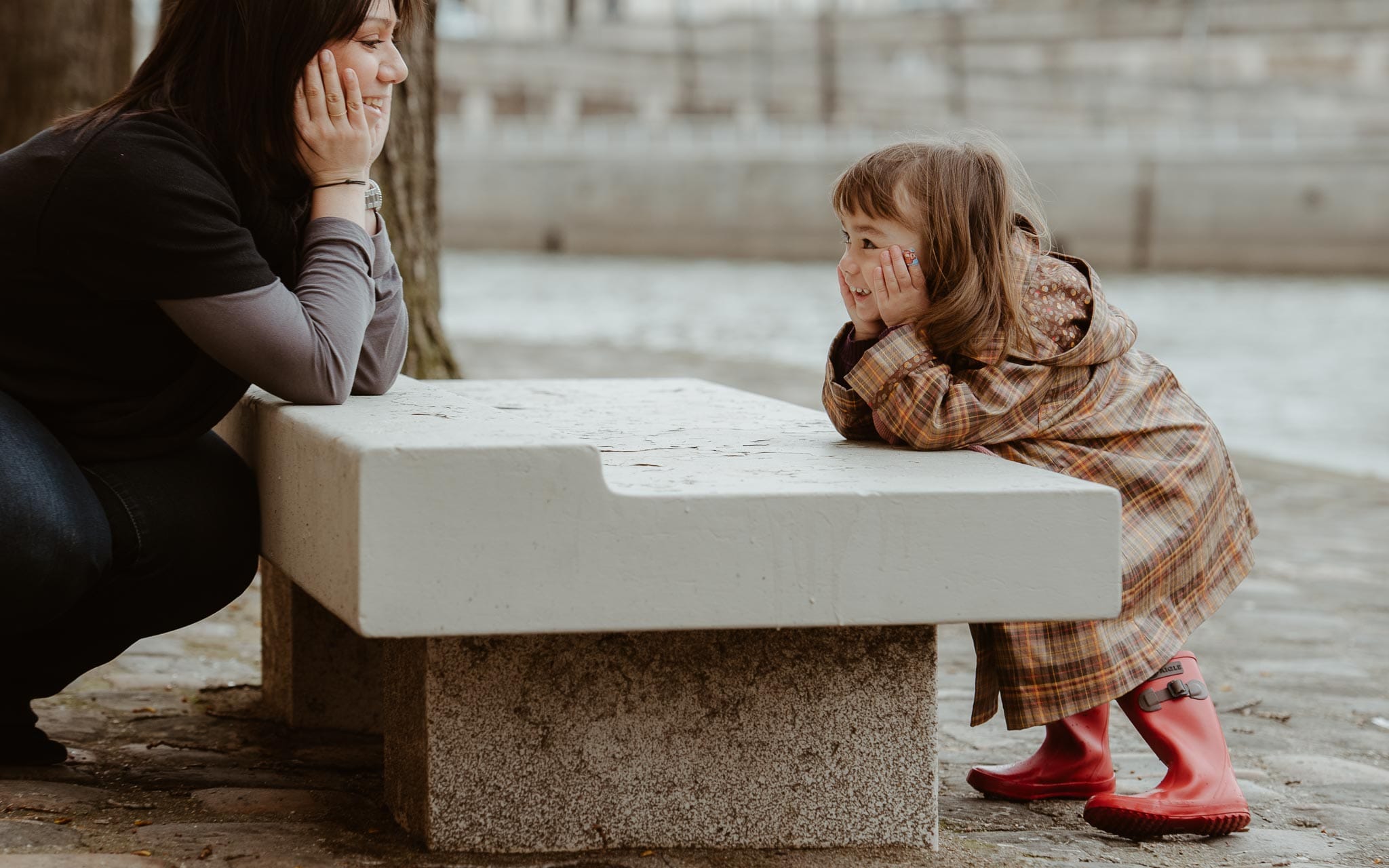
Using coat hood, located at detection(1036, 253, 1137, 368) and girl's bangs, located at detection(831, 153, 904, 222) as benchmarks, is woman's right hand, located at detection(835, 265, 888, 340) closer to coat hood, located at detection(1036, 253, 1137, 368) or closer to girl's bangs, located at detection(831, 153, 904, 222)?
girl's bangs, located at detection(831, 153, 904, 222)

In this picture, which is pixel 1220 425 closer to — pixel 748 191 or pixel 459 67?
pixel 748 191

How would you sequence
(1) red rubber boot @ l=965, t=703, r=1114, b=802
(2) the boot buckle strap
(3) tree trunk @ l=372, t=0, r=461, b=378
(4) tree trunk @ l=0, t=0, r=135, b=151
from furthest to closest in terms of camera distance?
(4) tree trunk @ l=0, t=0, r=135, b=151
(3) tree trunk @ l=372, t=0, r=461, b=378
(1) red rubber boot @ l=965, t=703, r=1114, b=802
(2) the boot buckle strap

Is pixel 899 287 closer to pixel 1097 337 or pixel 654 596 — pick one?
pixel 1097 337

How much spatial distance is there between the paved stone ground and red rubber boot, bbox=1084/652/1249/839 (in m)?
0.03

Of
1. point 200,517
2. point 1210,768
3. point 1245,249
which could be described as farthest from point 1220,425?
point 1245,249

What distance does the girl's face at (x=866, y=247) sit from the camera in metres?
2.62

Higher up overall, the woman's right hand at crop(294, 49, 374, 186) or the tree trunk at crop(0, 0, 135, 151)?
the tree trunk at crop(0, 0, 135, 151)

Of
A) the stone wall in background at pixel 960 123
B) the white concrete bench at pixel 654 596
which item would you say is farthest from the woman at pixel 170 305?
the stone wall in background at pixel 960 123

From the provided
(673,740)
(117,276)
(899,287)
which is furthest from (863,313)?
(117,276)

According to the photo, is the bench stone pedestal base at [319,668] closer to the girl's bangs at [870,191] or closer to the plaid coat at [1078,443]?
the plaid coat at [1078,443]

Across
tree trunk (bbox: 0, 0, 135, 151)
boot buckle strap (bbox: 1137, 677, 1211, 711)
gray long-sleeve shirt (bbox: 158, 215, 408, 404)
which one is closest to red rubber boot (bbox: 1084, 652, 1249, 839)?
boot buckle strap (bbox: 1137, 677, 1211, 711)

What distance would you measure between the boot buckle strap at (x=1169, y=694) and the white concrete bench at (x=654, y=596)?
42 cm

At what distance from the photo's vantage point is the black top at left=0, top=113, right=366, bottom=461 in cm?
230

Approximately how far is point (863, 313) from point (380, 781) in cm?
112
